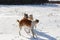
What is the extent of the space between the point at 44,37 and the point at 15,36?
3.28ft

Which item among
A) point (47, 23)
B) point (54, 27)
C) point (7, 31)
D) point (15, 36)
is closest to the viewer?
point (15, 36)

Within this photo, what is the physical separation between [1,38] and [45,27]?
2381mm

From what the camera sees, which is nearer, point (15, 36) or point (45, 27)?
point (15, 36)

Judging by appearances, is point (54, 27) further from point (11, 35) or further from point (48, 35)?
point (11, 35)

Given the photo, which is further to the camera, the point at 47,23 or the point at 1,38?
the point at 47,23

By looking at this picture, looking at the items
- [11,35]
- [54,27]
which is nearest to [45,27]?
[54,27]

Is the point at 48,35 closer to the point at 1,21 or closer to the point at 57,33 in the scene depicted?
the point at 57,33

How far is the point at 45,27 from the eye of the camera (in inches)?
369

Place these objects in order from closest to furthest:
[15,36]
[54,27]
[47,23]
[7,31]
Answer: [15,36]
[7,31]
[54,27]
[47,23]

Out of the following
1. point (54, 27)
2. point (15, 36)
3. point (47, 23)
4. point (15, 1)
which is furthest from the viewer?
point (15, 1)

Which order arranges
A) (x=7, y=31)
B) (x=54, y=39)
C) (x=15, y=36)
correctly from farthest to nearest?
(x=7, y=31) → (x=15, y=36) → (x=54, y=39)

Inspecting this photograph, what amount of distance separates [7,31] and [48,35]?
167 centimetres

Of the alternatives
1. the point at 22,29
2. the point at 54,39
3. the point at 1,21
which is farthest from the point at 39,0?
the point at 54,39

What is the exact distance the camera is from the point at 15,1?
2095cm
